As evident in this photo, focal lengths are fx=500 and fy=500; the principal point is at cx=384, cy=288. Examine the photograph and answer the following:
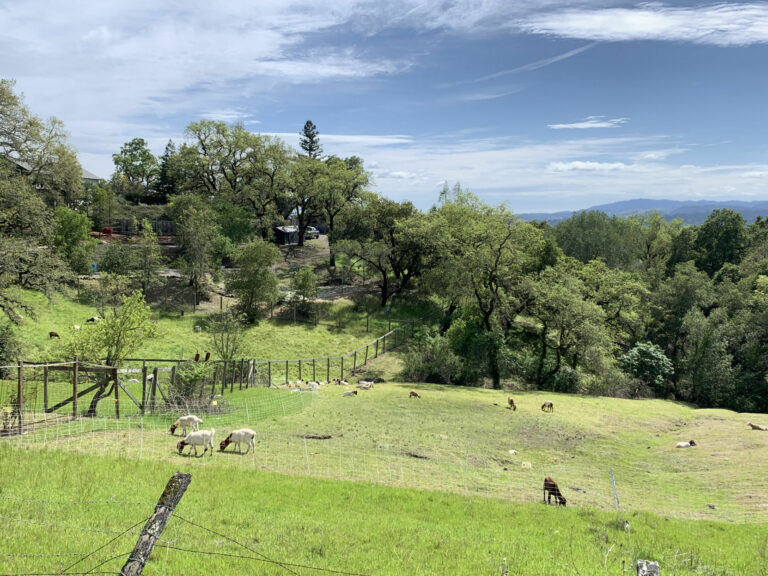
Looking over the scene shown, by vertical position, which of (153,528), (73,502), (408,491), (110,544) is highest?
(153,528)

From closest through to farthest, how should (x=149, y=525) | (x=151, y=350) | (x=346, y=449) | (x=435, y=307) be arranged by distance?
(x=149, y=525)
(x=346, y=449)
(x=151, y=350)
(x=435, y=307)

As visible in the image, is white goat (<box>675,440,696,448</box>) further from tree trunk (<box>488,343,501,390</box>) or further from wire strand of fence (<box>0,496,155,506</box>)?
wire strand of fence (<box>0,496,155,506</box>)

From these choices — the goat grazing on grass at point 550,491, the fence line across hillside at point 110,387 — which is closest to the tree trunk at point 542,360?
the fence line across hillside at point 110,387

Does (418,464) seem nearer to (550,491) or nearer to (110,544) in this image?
(550,491)

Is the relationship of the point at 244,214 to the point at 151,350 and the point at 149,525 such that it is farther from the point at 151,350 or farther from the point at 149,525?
the point at 149,525

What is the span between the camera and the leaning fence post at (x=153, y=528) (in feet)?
17.4

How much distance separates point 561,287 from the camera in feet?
142

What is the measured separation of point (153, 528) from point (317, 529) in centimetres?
599

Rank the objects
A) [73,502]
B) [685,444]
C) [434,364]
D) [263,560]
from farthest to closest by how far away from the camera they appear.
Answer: [434,364]
[685,444]
[73,502]
[263,560]

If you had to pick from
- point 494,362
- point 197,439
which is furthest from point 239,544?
point 494,362

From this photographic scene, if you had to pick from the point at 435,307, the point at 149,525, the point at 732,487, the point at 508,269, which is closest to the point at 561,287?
the point at 508,269

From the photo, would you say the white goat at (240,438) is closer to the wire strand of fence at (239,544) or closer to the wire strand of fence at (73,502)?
the wire strand of fence at (73,502)

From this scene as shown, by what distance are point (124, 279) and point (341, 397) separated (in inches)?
988

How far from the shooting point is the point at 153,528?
18.3 ft
